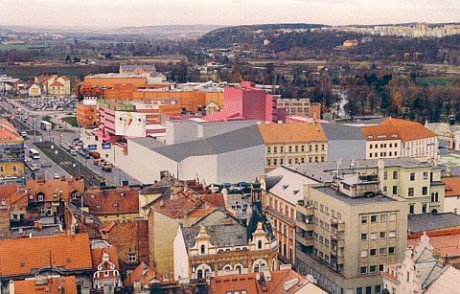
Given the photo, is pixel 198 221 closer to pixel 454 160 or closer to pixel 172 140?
pixel 172 140

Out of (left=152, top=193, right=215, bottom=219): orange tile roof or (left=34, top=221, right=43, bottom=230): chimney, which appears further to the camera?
(left=34, top=221, right=43, bottom=230): chimney

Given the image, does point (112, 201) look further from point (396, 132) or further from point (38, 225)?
point (396, 132)

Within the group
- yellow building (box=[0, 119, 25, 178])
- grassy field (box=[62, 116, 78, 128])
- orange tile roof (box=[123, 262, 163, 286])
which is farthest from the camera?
grassy field (box=[62, 116, 78, 128])

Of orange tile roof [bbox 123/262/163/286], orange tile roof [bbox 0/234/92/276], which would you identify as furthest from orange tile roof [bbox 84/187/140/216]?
orange tile roof [bbox 123/262/163/286]

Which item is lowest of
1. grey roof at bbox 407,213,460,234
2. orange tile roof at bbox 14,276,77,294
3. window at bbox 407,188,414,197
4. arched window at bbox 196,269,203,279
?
grey roof at bbox 407,213,460,234

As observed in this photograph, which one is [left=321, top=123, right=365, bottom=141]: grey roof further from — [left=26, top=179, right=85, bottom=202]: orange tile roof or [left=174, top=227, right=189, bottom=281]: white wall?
[left=174, top=227, right=189, bottom=281]: white wall

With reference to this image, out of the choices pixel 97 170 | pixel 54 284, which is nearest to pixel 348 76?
pixel 97 170

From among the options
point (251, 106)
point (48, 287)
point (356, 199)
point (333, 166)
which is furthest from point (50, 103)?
point (48, 287)
